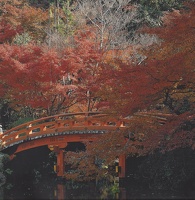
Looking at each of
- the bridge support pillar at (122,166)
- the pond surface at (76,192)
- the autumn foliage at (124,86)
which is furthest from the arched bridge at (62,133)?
the pond surface at (76,192)

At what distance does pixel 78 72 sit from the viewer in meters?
25.0

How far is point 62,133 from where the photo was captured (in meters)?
20.9

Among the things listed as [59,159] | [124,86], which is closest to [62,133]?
[59,159]

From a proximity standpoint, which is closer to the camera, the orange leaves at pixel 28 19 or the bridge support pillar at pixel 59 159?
the bridge support pillar at pixel 59 159

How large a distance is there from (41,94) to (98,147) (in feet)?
26.4

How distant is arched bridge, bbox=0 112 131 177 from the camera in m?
20.1

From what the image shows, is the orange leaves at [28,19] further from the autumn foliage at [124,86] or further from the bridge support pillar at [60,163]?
the bridge support pillar at [60,163]

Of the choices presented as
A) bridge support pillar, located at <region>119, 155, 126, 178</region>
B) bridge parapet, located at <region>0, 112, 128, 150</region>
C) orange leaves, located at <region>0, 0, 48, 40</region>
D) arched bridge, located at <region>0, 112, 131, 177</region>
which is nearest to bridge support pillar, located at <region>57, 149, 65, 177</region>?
arched bridge, located at <region>0, 112, 131, 177</region>

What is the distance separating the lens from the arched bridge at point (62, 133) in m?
20.1

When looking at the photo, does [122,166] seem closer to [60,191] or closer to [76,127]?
[76,127]

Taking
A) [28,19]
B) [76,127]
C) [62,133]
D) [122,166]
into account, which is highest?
[28,19]

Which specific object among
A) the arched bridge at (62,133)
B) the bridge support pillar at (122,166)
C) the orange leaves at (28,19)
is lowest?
the bridge support pillar at (122,166)

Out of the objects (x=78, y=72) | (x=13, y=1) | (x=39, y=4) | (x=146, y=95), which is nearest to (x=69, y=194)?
(x=146, y=95)

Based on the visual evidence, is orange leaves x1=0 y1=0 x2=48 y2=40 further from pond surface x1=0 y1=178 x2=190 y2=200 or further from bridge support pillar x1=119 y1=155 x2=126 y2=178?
bridge support pillar x1=119 y1=155 x2=126 y2=178
